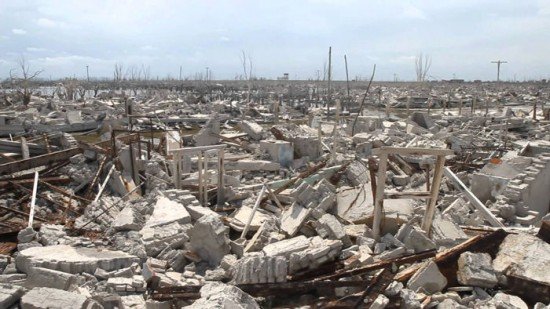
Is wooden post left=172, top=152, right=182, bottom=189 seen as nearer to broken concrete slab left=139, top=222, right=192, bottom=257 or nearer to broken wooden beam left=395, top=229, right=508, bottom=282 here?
broken concrete slab left=139, top=222, right=192, bottom=257

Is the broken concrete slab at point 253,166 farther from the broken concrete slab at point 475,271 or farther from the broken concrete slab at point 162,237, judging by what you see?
the broken concrete slab at point 475,271

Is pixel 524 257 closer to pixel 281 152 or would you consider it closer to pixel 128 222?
pixel 128 222

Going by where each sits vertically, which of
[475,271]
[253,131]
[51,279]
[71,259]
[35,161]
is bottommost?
[51,279]

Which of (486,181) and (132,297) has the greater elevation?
(486,181)

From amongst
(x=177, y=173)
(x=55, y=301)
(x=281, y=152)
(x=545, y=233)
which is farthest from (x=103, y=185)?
(x=545, y=233)

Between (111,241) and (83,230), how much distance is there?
3.47 ft

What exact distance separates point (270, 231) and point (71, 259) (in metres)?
3.13

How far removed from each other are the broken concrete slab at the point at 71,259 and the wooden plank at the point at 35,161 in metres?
5.26

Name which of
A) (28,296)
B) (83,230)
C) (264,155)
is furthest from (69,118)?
(28,296)

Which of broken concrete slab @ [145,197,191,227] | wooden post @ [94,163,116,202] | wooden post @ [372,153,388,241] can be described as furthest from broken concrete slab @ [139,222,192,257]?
wooden post @ [94,163,116,202]

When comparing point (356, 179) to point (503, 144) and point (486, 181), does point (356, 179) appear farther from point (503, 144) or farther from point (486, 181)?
point (503, 144)

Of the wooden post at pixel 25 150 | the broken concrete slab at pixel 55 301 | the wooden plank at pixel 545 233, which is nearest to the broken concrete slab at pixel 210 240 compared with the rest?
the broken concrete slab at pixel 55 301

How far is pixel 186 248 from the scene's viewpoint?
706 cm

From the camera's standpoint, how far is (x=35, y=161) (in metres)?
11.5
